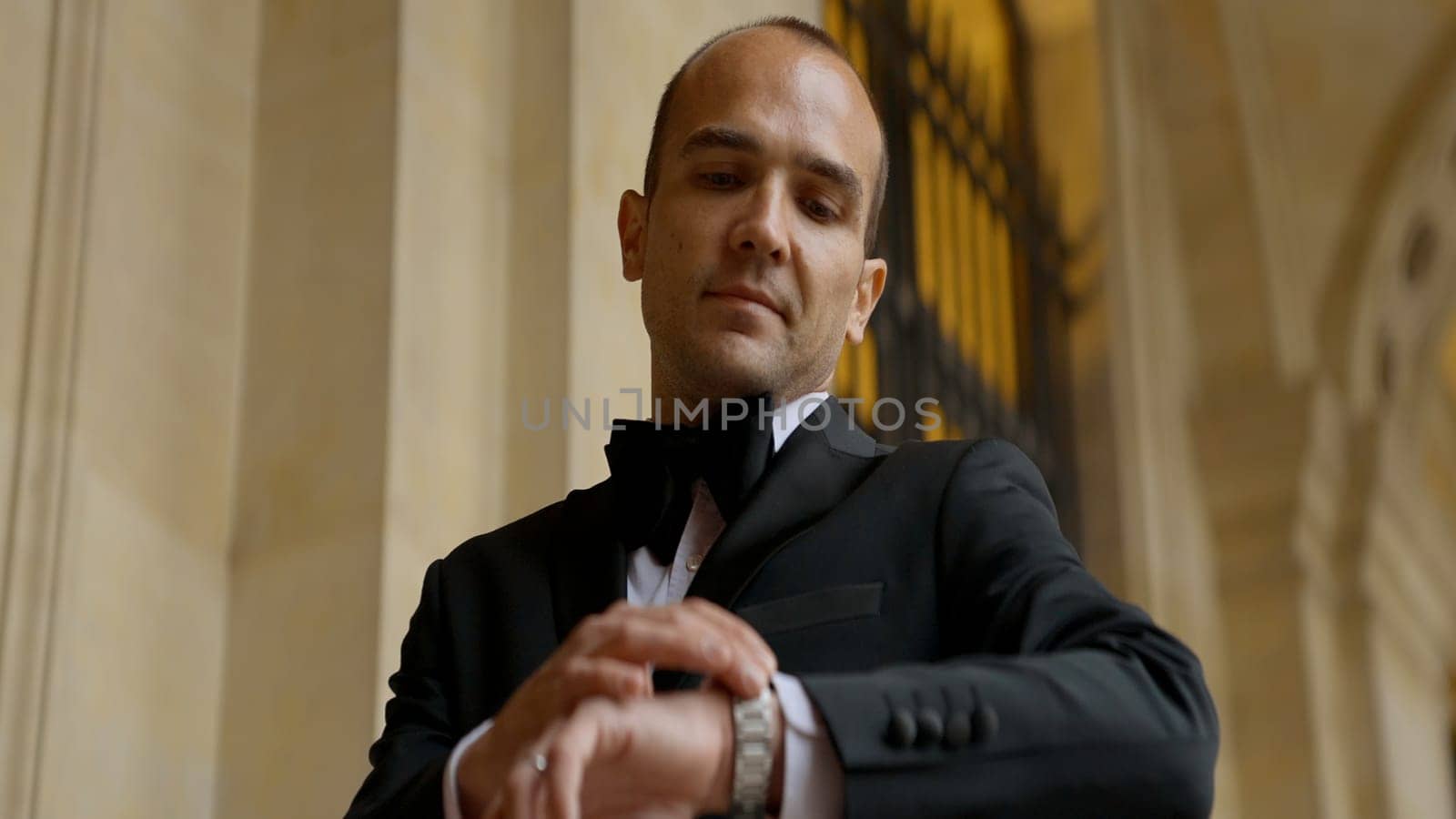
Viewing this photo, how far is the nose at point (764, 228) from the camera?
1.87 metres

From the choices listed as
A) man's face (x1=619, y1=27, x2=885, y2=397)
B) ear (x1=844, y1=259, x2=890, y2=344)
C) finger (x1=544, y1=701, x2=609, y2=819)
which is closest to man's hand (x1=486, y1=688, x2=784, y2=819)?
finger (x1=544, y1=701, x2=609, y2=819)

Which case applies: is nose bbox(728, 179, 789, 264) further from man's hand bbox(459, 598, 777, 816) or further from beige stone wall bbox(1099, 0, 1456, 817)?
beige stone wall bbox(1099, 0, 1456, 817)

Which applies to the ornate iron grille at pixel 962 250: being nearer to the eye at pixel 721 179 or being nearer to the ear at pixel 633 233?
the ear at pixel 633 233

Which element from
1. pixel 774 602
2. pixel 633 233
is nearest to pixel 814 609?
pixel 774 602

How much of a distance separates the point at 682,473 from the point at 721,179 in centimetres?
30

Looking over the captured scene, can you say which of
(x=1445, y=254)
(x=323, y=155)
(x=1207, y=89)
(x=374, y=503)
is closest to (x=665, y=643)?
(x=374, y=503)

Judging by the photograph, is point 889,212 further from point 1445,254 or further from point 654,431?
point 654,431

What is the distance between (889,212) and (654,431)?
207 inches

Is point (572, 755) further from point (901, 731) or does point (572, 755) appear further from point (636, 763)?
point (901, 731)

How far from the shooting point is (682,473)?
74.2 inches

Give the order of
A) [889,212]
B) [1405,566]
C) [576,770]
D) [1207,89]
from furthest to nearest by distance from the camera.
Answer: [1405,566]
[1207,89]
[889,212]
[576,770]

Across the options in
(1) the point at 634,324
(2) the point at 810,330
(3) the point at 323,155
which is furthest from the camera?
(1) the point at 634,324

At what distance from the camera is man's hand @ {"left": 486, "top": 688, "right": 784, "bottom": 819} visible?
137 cm

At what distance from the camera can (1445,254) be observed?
9.81 metres
